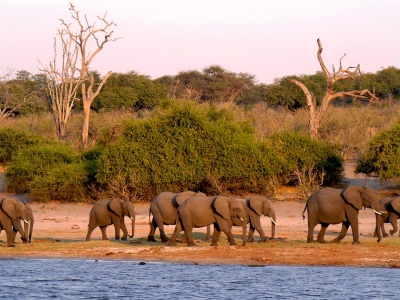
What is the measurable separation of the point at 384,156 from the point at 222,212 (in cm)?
1151

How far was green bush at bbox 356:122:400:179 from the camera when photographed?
27422mm

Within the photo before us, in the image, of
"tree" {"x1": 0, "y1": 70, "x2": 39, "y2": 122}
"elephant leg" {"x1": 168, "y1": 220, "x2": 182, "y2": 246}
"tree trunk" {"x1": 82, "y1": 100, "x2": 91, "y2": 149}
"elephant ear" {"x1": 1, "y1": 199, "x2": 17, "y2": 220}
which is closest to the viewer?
"elephant leg" {"x1": 168, "y1": 220, "x2": 182, "y2": 246}

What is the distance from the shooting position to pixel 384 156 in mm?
27641

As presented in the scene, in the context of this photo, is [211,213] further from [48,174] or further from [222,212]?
[48,174]

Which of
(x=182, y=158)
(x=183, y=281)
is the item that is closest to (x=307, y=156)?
(x=182, y=158)

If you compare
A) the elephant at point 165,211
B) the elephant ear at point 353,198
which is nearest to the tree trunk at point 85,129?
the elephant at point 165,211

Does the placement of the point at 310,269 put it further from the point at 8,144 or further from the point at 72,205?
the point at 8,144

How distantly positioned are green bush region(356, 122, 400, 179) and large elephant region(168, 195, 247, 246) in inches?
426

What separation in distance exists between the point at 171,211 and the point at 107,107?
37.8m

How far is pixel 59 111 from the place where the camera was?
41062 millimetres

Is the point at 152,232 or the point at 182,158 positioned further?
the point at 182,158

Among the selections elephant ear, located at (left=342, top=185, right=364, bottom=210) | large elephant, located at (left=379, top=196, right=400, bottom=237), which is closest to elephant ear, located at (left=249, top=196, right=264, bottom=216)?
elephant ear, located at (left=342, top=185, right=364, bottom=210)

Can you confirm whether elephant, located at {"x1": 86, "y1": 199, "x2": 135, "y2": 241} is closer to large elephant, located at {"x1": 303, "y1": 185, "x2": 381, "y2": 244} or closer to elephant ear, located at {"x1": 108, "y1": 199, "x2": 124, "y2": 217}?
elephant ear, located at {"x1": 108, "y1": 199, "x2": 124, "y2": 217}

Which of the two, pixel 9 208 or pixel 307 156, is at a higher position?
pixel 307 156
